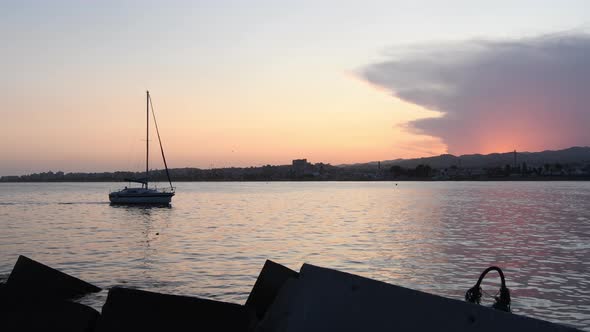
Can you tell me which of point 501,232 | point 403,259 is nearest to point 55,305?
point 403,259

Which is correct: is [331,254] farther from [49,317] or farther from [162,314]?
[49,317]

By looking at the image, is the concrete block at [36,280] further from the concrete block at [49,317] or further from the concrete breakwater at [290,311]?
the concrete block at [49,317]

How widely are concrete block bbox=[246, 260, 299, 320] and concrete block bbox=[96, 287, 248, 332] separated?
5.95ft

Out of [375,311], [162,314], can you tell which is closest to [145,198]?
[162,314]

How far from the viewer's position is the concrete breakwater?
434 cm

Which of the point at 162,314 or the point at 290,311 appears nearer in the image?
the point at 290,311

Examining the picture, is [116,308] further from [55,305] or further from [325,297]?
[325,297]

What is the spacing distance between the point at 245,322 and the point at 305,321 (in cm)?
122

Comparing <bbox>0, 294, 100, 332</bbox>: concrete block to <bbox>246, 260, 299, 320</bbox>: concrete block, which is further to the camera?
<bbox>246, 260, 299, 320</bbox>: concrete block

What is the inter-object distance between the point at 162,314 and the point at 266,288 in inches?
84.8

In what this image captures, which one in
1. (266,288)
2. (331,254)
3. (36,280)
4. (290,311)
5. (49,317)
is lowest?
(331,254)

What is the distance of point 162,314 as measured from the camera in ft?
18.2

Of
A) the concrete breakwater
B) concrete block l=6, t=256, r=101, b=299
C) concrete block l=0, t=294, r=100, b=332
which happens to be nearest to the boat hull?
concrete block l=6, t=256, r=101, b=299

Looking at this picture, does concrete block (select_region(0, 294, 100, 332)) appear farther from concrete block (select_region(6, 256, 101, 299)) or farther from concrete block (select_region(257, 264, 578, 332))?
concrete block (select_region(6, 256, 101, 299))
